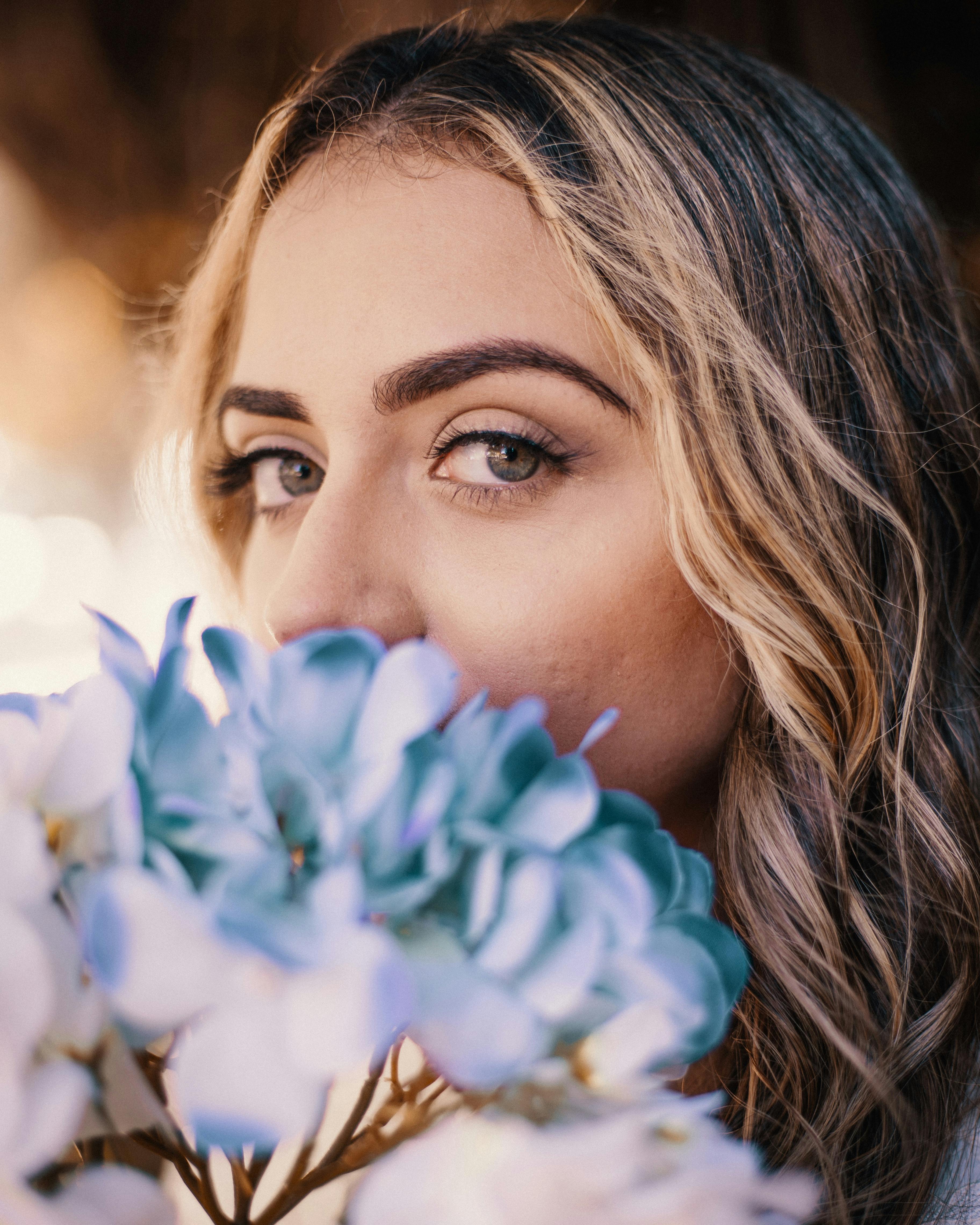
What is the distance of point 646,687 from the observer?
2.24ft

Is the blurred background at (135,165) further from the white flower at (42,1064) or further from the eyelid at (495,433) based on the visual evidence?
the white flower at (42,1064)

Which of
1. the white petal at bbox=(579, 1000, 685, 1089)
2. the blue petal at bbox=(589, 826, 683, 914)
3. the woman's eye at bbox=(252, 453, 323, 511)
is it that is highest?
the woman's eye at bbox=(252, 453, 323, 511)

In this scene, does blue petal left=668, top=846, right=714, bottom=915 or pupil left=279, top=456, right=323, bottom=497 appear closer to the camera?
blue petal left=668, top=846, right=714, bottom=915

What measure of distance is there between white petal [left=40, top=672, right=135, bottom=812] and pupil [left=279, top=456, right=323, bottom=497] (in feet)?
1.87

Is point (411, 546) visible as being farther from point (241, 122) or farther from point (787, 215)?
point (241, 122)

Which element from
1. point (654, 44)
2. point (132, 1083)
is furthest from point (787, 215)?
point (132, 1083)

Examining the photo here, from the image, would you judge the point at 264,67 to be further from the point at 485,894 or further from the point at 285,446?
the point at 485,894

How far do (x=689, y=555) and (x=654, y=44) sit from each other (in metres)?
0.52

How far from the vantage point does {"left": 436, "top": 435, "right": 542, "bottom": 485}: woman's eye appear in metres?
0.69

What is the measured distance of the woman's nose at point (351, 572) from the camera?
1.97 feet

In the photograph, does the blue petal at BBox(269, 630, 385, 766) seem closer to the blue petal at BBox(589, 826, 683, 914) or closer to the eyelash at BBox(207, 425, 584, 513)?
the blue petal at BBox(589, 826, 683, 914)

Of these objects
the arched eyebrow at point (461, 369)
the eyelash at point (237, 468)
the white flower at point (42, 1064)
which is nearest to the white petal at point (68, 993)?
the white flower at point (42, 1064)

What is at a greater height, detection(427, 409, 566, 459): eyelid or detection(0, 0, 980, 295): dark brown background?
detection(0, 0, 980, 295): dark brown background

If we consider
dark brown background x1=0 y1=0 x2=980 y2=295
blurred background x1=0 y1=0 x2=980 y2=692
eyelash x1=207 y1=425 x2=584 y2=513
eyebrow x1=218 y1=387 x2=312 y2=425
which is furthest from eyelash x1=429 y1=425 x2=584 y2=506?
dark brown background x1=0 y1=0 x2=980 y2=295
